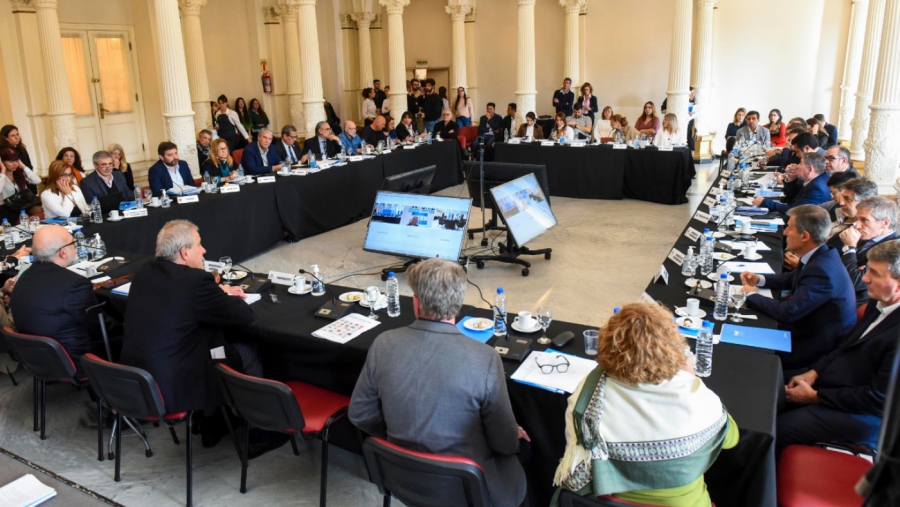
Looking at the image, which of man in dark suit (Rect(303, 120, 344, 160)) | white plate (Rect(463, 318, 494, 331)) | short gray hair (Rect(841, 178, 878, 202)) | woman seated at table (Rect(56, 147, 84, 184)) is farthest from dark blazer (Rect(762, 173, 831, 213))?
woman seated at table (Rect(56, 147, 84, 184))

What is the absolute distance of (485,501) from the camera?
213cm

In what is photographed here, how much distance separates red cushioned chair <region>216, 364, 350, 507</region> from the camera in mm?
2676

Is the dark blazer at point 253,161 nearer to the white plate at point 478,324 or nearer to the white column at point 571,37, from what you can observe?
the white plate at point 478,324

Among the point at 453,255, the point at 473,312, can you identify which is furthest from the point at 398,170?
the point at 473,312

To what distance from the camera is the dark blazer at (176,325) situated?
10.1 ft

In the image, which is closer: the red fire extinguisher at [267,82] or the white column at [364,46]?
the red fire extinguisher at [267,82]

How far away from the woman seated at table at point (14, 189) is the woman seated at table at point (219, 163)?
170 cm

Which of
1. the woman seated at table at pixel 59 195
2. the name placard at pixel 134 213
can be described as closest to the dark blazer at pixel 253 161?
the name placard at pixel 134 213

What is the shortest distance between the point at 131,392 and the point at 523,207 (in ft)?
12.6

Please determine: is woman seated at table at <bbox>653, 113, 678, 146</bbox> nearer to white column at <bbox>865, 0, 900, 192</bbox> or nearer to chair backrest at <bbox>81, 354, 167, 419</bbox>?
white column at <bbox>865, 0, 900, 192</bbox>

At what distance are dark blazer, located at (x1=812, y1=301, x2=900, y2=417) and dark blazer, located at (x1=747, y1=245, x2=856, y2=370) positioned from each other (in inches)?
13.5

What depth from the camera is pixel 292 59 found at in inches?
552

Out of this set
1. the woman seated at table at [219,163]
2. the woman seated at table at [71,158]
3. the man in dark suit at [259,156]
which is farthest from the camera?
the man in dark suit at [259,156]

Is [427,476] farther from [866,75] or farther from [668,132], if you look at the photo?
[866,75]
